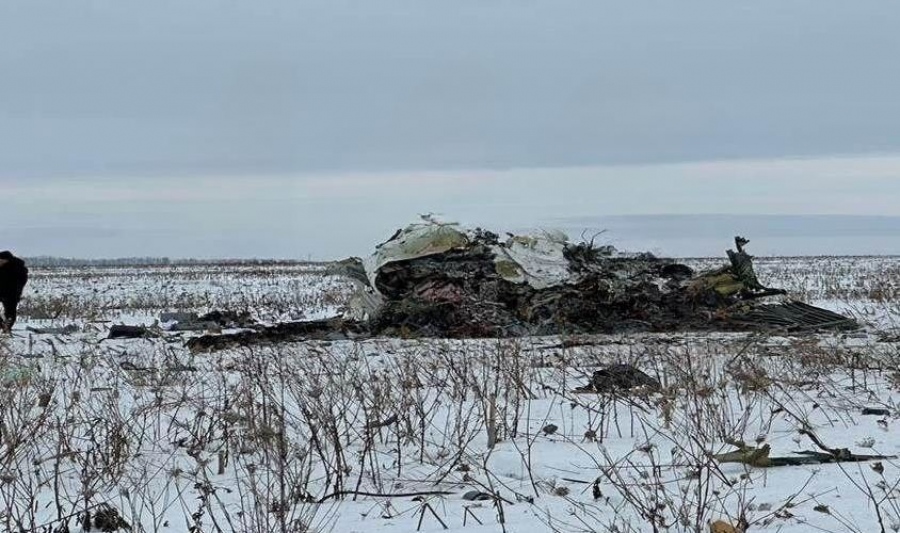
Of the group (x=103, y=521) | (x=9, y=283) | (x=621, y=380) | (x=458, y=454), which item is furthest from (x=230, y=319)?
(x=103, y=521)

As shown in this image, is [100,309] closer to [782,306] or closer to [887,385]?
[782,306]

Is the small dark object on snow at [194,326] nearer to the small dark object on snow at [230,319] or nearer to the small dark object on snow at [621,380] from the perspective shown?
the small dark object on snow at [230,319]

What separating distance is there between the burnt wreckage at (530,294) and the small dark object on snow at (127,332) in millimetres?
1338

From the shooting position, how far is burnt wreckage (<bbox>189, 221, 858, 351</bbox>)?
12.6m

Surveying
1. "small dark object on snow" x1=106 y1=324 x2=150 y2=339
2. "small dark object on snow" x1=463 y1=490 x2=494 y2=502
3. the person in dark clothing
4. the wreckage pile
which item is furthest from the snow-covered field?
the person in dark clothing

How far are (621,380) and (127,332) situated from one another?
7796 millimetres

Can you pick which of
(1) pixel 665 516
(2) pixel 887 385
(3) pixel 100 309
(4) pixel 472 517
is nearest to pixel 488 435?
(4) pixel 472 517

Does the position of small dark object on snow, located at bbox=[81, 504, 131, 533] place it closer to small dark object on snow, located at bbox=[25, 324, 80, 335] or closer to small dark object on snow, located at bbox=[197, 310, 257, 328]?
small dark object on snow, located at bbox=[25, 324, 80, 335]

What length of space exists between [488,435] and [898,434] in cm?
232

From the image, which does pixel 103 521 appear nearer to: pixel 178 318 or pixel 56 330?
pixel 56 330

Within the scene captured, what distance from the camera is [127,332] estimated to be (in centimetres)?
1249

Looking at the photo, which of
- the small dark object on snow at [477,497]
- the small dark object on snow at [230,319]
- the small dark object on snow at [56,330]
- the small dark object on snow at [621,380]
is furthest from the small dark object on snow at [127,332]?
the small dark object on snow at [477,497]

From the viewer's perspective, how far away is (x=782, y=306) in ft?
43.1

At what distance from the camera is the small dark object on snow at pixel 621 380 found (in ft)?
21.9
